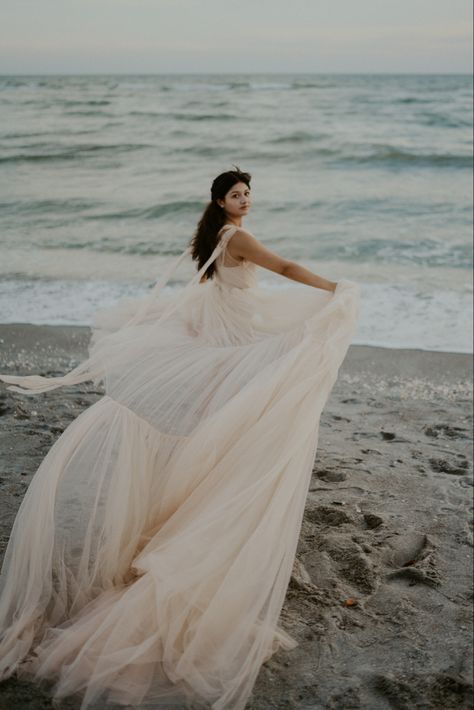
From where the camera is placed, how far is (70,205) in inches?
495

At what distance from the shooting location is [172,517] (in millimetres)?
2828

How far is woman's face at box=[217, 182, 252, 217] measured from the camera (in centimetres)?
361

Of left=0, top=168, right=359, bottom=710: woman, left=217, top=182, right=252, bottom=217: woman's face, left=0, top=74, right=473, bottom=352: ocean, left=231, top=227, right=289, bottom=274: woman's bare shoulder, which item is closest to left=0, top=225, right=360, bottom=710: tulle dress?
left=0, top=168, right=359, bottom=710: woman

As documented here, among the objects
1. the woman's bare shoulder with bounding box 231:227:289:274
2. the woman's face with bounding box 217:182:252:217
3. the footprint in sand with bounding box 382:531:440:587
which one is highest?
the woman's face with bounding box 217:182:252:217

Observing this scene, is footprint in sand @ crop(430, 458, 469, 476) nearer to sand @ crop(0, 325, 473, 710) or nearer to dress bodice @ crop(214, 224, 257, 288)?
sand @ crop(0, 325, 473, 710)

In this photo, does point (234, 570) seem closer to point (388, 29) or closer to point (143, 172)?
point (143, 172)

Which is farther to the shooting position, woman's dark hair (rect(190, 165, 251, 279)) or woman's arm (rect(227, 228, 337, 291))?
woman's dark hair (rect(190, 165, 251, 279))

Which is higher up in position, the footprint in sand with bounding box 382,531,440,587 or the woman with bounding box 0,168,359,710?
the woman with bounding box 0,168,359,710

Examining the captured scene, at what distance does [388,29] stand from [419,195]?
749 cm

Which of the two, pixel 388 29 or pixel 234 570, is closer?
pixel 234 570

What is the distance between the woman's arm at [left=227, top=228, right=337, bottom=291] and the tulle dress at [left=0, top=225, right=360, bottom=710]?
138 mm

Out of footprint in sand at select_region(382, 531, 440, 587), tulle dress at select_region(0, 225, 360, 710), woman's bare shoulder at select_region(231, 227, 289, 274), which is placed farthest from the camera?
woman's bare shoulder at select_region(231, 227, 289, 274)

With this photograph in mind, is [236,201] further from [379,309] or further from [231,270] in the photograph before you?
[379,309]

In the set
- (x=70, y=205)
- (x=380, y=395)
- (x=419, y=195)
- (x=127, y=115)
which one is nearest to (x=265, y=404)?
(x=380, y=395)
